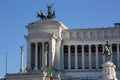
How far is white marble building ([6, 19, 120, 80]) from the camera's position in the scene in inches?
4043

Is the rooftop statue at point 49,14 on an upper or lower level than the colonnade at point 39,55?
upper

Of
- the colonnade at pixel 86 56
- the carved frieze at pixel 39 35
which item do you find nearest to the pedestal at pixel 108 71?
the colonnade at pixel 86 56

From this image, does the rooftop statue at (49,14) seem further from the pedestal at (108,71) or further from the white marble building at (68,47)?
the pedestal at (108,71)

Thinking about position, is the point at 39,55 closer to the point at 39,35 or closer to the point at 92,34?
the point at 39,35

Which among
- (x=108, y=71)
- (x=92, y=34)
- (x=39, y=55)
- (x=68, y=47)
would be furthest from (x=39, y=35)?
(x=108, y=71)

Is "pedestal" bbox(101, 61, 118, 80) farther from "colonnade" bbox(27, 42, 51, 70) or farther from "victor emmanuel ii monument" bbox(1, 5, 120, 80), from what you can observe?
"colonnade" bbox(27, 42, 51, 70)

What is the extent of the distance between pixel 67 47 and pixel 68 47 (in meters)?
0.84

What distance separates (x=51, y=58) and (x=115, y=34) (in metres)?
14.1

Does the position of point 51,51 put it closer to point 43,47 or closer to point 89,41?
point 43,47

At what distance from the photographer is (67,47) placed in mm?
106312

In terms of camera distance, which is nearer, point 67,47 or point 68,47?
point 68,47

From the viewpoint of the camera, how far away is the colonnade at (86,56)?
104438mm

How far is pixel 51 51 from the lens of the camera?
335ft

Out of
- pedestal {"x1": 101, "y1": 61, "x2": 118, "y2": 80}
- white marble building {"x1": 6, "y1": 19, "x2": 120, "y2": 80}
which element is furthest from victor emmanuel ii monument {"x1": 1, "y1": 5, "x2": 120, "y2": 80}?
pedestal {"x1": 101, "y1": 61, "x2": 118, "y2": 80}
